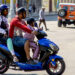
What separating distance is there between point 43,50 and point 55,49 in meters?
0.28

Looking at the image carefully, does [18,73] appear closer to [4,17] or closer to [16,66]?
[16,66]

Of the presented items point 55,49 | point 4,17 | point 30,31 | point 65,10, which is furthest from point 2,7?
point 65,10

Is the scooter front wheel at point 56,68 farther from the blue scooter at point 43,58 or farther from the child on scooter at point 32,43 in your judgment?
the child on scooter at point 32,43

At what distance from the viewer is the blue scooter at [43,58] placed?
323 inches

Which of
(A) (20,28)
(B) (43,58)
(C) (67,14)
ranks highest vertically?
(A) (20,28)

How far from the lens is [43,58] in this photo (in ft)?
27.3

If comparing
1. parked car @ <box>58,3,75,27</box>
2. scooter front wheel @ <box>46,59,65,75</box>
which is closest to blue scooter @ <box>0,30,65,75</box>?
scooter front wheel @ <box>46,59,65,75</box>

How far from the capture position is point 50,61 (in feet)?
27.2

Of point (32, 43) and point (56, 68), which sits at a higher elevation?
point (32, 43)

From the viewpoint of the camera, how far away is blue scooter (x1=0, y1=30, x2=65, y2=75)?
821 cm

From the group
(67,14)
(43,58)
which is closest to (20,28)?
(43,58)

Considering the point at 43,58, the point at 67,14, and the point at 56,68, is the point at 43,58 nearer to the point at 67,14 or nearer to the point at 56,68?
the point at 56,68

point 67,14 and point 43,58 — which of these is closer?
point 43,58

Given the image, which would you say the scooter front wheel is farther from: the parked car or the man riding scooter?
the parked car
